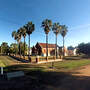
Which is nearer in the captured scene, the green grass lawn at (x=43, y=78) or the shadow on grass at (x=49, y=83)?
the shadow on grass at (x=49, y=83)

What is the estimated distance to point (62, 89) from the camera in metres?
6.11

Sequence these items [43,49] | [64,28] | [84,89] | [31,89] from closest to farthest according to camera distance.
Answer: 1. [84,89]
2. [31,89]
3. [64,28]
4. [43,49]

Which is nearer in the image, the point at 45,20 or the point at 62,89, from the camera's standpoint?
the point at 62,89

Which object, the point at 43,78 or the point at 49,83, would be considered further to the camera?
the point at 43,78

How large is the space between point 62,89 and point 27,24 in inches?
1128

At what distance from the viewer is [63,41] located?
43531 millimetres

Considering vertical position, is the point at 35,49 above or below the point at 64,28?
below

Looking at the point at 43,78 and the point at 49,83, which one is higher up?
the point at 49,83

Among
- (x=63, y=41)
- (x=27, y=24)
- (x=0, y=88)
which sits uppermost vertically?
(x=27, y=24)

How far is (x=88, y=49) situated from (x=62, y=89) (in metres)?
47.2

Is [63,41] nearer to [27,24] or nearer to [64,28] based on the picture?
[64,28]

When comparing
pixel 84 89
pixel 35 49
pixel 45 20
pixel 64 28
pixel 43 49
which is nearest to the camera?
pixel 84 89

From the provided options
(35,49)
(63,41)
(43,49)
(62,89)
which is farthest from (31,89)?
(35,49)

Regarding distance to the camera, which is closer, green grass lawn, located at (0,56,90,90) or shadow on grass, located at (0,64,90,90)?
shadow on grass, located at (0,64,90,90)
